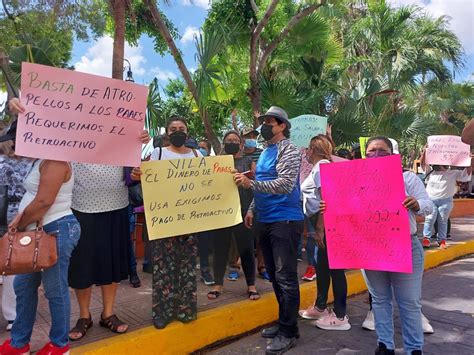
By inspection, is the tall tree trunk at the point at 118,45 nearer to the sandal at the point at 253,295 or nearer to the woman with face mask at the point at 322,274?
the woman with face mask at the point at 322,274

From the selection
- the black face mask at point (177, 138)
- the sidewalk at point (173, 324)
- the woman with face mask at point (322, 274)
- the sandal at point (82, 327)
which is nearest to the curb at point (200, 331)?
the sidewalk at point (173, 324)

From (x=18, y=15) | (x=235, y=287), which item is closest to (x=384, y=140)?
(x=235, y=287)

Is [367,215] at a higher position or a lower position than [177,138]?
lower

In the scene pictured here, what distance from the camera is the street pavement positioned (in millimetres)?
3387

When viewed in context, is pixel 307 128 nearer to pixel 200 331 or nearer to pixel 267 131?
pixel 267 131

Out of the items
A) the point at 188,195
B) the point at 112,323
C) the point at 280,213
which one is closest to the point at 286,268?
→ the point at 280,213

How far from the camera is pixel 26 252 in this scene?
2.34m

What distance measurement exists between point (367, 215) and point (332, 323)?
1.28 meters

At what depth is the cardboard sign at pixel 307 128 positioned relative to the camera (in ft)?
18.8

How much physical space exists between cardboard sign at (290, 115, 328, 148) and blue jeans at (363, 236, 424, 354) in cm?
294

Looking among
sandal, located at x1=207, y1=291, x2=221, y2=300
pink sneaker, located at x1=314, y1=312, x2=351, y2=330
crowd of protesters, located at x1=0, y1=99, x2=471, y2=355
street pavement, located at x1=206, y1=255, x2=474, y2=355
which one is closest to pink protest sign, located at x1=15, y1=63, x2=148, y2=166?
crowd of protesters, located at x1=0, y1=99, x2=471, y2=355

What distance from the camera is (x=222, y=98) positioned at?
972 centimetres

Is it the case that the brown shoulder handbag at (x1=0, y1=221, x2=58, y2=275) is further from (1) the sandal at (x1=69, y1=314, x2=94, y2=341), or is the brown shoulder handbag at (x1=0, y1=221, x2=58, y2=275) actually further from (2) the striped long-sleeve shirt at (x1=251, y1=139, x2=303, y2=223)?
(2) the striped long-sleeve shirt at (x1=251, y1=139, x2=303, y2=223)

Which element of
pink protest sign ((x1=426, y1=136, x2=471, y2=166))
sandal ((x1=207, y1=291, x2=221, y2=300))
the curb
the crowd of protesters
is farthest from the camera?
pink protest sign ((x1=426, y1=136, x2=471, y2=166))
